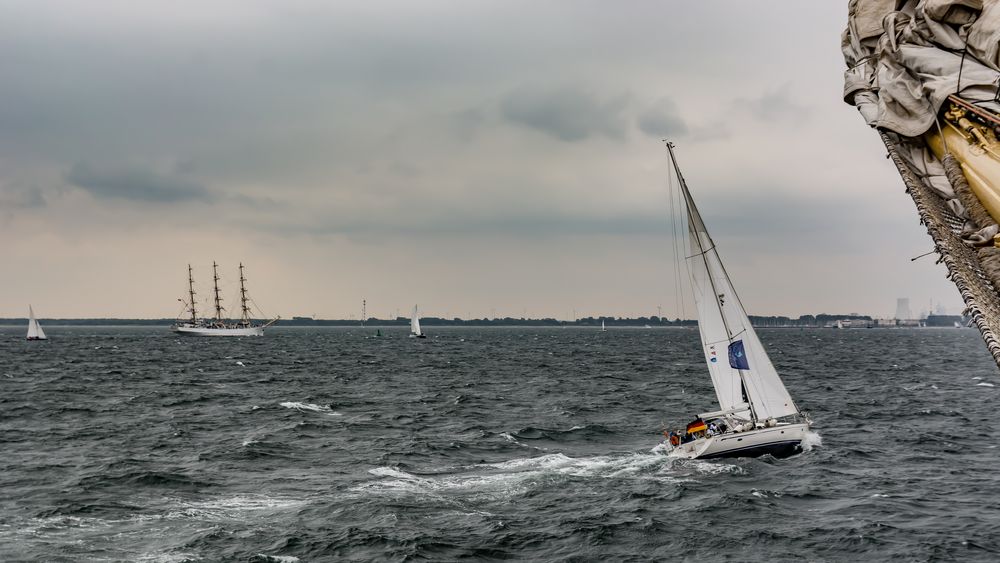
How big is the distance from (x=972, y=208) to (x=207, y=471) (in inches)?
1233

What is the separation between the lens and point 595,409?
54.2 metres

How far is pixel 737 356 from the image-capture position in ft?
112

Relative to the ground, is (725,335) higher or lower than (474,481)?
higher

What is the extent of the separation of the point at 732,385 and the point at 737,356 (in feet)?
5.11

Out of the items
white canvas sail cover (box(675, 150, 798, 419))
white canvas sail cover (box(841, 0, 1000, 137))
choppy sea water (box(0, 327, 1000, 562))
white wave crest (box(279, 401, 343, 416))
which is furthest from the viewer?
white wave crest (box(279, 401, 343, 416))

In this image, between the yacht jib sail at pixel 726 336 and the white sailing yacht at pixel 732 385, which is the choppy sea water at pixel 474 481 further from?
the yacht jib sail at pixel 726 336

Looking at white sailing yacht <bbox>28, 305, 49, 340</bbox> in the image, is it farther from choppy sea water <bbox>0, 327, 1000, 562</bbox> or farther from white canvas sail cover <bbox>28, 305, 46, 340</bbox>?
choppy sea water <bbox>0, 327, 1000, 562</bbox>

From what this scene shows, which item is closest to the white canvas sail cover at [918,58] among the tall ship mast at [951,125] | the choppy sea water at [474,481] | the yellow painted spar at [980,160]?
the tall ship mast at [951,125]

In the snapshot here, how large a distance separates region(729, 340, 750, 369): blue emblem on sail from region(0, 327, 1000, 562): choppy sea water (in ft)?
13.7

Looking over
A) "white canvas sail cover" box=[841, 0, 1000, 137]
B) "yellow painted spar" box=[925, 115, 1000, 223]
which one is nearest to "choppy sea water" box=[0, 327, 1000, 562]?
"white canvas sail cover" box=[841, 0, 1000, 137]

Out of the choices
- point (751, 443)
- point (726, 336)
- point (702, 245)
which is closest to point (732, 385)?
point (726, 336)

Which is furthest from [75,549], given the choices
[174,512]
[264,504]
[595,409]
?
[595,409]

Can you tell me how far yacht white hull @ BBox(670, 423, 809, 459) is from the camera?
109ft

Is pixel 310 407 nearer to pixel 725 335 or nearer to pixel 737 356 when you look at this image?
pixel 725 335
